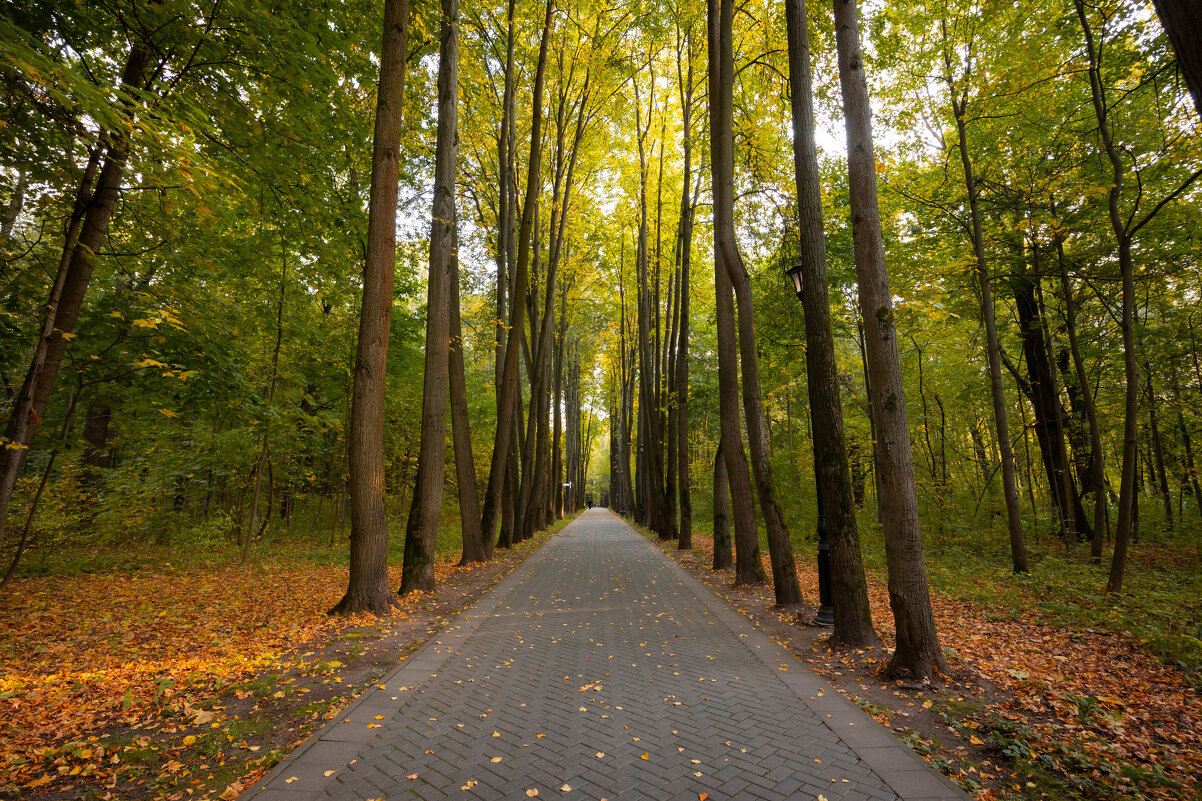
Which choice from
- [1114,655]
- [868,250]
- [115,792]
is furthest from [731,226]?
[115,792]

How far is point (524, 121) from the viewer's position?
50.8 feet

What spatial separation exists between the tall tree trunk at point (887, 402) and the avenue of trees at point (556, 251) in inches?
1.3

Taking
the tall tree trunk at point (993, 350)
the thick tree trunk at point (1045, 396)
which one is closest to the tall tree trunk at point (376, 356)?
the tall tree trunk at point (993, 350)

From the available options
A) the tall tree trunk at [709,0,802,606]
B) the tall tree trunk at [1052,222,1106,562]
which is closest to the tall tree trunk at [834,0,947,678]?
the tall tree trunk at [709,0,802,606]

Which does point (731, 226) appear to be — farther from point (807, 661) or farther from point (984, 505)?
point (984, 505)

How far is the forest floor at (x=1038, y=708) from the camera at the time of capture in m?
2.94

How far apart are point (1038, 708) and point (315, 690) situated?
5967mm

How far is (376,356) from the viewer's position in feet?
22.4

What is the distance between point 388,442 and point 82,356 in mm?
8928

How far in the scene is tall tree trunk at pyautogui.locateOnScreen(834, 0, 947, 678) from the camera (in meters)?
4.59

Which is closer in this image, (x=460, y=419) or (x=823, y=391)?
(x=823, y=391)

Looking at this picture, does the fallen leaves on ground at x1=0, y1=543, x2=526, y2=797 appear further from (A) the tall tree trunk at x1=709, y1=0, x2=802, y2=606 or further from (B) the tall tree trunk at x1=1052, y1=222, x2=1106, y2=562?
(B) the tall tree trunk at x1=1052, y1=222, x2=1106, y2=562

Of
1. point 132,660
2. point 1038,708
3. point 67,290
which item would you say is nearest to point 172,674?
point 132,660

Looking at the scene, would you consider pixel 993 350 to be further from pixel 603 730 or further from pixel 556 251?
pixel 556 251
